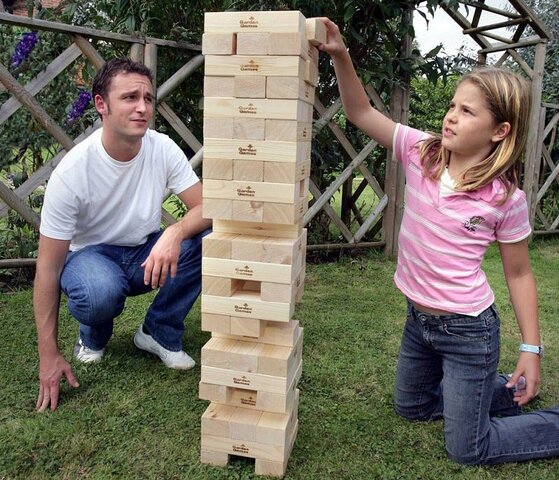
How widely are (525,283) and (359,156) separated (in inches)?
110

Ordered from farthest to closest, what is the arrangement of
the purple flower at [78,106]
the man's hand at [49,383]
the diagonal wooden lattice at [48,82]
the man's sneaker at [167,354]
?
the purple flower at [78,106], the diagonal wooden lattice at [48,82], the man's sneaker at [167,354], the man's hand at [49,383]

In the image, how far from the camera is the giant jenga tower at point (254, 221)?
5.51 feet

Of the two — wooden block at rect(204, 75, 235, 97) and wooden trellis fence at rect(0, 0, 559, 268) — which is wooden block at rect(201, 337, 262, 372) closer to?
wooden block at rect(204, 75, 235, 97)

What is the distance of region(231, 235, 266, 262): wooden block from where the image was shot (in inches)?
70.2

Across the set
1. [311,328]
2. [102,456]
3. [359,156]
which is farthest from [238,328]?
[359,156]

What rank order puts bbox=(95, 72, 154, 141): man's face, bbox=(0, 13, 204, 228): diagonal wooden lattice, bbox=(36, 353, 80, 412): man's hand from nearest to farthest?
bbox=(36, 353, 80, 412): man's hand
bbox=(95, 72, 154, 141): man's face
bbox=(0, 13, 204, 228): diagonal wooden lattice

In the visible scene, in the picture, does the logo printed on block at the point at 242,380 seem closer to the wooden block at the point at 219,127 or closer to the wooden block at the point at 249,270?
the wooden block at the point at 249,270

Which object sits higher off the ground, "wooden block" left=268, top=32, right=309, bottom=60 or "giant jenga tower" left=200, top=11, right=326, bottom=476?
"wooden block" left=268, top=32, right=309, bottom=60

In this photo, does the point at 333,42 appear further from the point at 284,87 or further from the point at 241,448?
the point at 241,448

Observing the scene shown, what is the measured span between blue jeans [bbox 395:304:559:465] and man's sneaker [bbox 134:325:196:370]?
3.58ft

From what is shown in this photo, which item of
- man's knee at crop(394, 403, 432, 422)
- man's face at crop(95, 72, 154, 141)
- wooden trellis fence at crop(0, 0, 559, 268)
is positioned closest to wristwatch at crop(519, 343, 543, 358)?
man's knee at crop(394, 403, 432, 422)

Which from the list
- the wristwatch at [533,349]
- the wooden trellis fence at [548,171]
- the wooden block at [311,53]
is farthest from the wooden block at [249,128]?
the wooden trellis fence at [548,171]

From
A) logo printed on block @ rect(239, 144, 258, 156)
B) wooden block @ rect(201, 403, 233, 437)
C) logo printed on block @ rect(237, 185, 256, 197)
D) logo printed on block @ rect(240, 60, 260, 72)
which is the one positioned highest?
logo printed on block @ rect(240, 60, 260, 72)

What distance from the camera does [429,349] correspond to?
87.0 inches
